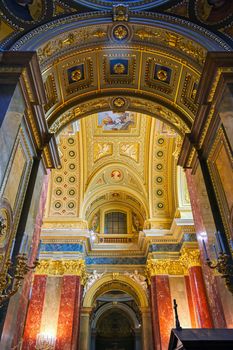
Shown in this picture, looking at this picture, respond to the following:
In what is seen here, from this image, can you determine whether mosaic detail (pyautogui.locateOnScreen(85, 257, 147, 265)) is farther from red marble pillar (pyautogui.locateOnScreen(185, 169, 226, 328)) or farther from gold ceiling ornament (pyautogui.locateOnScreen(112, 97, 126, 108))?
gold ceiling ornament (pyautogui.locateOnScreen(112, 97, 126, 108))

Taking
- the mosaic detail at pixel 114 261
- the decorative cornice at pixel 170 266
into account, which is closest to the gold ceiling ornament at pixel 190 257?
the decorative cornice at pixel 170 266

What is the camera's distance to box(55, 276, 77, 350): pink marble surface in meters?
11.2

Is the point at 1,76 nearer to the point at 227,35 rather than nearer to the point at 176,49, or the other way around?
the point at 176,49

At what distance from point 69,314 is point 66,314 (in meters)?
0.12

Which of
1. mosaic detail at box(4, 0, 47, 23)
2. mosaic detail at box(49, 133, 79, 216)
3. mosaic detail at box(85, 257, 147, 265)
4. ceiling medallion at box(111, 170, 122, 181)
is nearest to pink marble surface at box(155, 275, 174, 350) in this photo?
mosaic detail at box(85, 257, 147, 265)

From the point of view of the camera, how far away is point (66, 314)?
11.8 metres

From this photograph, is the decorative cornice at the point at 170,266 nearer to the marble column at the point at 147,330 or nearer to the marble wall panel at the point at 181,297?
the marble wall panel at the point at 181,297

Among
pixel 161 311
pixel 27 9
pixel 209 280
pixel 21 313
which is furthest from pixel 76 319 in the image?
pixel 27 9

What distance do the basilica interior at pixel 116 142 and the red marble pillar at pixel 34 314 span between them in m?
0.04

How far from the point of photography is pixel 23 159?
6098mm

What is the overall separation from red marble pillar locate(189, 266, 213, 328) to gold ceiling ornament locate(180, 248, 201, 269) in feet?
0.63

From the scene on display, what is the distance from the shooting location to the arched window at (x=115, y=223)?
56.1ft

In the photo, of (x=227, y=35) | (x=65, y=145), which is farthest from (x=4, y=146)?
(x=65, y=145)

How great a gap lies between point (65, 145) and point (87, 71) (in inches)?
259
